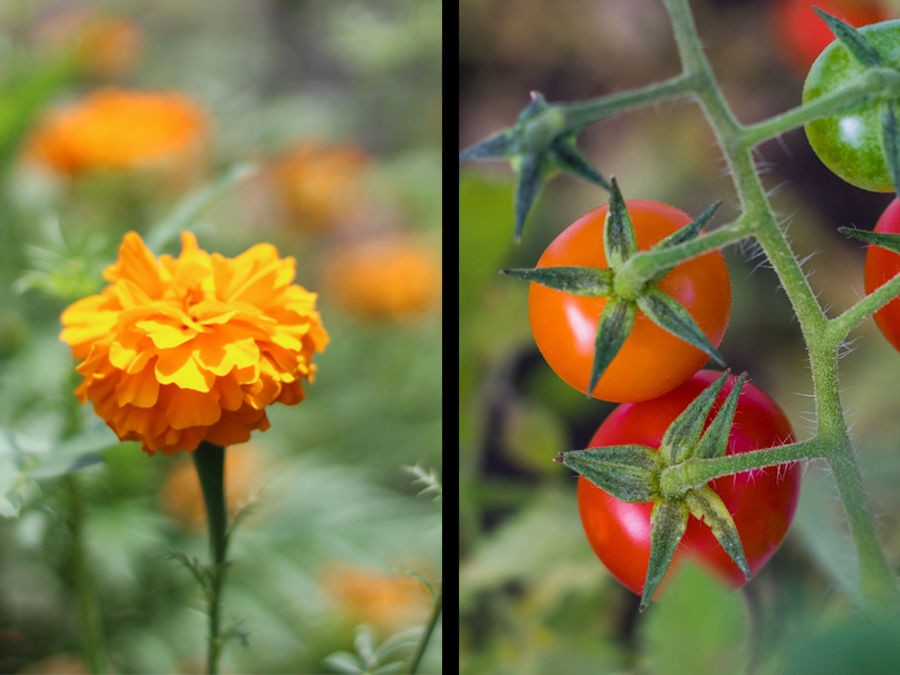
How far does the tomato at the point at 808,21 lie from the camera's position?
1.96 ft

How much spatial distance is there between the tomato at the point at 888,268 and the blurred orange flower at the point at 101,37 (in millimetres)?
714

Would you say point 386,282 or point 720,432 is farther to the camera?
point 386,282

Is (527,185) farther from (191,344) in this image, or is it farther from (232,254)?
(232,254)

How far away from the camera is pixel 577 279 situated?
0.22m

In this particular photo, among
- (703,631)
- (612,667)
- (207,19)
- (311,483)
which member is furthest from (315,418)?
(703,631)

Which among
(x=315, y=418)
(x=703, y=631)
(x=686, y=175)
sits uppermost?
(x=703, y=631)

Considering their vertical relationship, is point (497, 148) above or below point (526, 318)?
above

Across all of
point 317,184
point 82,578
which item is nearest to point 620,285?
point 82,578

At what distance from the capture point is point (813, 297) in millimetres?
211

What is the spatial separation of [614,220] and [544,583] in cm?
35

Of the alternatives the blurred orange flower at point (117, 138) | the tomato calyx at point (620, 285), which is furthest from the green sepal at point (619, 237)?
the blurred orange flower at point (117, 138)

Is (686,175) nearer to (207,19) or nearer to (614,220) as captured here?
(614,220)

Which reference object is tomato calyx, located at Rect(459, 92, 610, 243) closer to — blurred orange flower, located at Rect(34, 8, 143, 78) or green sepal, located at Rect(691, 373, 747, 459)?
green sepal, located at Rect(691, 373, 747, 459)

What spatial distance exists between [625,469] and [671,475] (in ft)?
0.03
